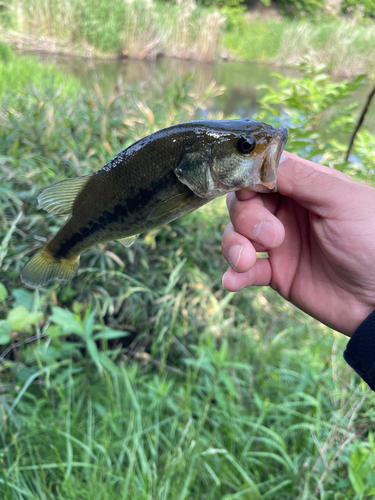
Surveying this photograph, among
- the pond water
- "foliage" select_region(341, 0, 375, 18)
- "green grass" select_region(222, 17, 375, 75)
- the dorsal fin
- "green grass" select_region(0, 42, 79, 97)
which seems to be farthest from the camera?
"foliage" select_region(341, 0, 375, 18)

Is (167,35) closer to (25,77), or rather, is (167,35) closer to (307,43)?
(307,43)

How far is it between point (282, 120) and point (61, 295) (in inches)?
98.0

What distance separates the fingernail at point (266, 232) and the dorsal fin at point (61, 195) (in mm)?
774

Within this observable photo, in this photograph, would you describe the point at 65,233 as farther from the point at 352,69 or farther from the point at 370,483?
the point at 352,69

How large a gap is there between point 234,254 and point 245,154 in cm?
52

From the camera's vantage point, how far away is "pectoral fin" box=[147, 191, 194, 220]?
115 cm

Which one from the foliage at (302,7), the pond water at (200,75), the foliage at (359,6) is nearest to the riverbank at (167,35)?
the pond water at (200,75)

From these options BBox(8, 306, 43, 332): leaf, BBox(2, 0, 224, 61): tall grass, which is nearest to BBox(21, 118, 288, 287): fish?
BBox(8, 306, 43, 332): leaf

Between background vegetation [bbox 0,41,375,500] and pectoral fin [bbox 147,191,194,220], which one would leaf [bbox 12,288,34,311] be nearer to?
background vegetation [bbox 0,41,375,500]

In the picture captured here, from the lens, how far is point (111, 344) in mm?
2760

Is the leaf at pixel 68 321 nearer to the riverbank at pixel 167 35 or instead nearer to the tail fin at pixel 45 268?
the tail fin at pixel 45 268

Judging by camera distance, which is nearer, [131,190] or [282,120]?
[131,190]

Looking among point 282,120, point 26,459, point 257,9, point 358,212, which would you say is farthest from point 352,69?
point 26,459

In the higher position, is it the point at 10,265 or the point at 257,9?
the point at 257,9
